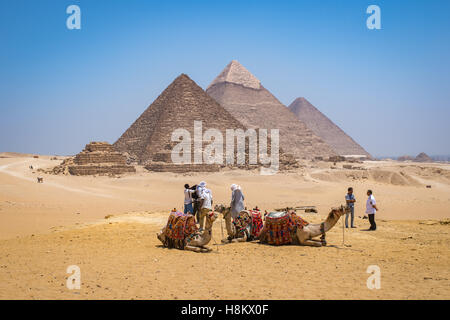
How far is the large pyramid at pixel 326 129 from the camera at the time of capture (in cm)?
10381

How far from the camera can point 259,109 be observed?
271 feet

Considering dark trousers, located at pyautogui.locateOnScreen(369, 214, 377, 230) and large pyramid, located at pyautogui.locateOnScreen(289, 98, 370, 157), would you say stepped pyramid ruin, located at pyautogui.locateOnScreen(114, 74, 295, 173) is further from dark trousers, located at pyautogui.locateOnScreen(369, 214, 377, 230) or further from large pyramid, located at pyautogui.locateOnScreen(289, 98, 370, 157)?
large pyramid, located at pyautogui.locateOnScreen(289, 98, 370, 157)

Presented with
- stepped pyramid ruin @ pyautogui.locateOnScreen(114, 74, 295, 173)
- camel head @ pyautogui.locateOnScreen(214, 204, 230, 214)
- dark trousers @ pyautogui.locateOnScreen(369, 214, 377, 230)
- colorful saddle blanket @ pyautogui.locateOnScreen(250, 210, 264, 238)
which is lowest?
dark trousers @ pyautogui.locateOnScreen(369, 214, 377, 230)

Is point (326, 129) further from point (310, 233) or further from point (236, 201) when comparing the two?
point (310, 233)

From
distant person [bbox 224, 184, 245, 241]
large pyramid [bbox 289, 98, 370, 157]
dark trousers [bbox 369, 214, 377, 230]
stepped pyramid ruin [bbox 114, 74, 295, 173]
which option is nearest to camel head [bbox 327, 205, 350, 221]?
distant person [bbox 224, 184, 245, 241]

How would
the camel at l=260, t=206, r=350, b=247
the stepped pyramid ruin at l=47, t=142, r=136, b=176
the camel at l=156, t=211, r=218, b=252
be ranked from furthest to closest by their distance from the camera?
1. the stepped pyramid ruin at l=47, t=142, r=136, b=176
2. the camel at l=260, t=206, r=350, b=247
3. the camel at l=156, t=211, r=218, b=252

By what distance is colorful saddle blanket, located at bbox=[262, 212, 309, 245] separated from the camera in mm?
6516

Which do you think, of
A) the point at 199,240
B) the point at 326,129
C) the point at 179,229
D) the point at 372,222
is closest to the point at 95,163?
the point at 372,222

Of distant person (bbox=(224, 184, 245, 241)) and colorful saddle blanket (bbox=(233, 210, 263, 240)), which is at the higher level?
distant person (bbox=(224, 184, 245, 241))

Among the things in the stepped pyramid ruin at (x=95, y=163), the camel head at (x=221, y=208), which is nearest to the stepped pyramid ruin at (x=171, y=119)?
the stepped pyramid ruin at (x=95, y=163)

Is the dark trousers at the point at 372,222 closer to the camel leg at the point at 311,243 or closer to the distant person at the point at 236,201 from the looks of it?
the camel leg at the point at 311,243

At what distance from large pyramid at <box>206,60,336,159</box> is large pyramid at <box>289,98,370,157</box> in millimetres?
23559

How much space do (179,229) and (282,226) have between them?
1634mm
